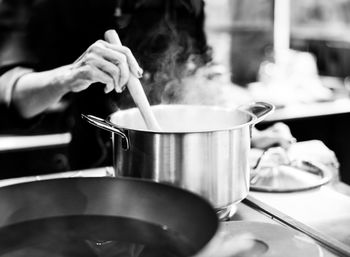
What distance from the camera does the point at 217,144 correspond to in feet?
2.89

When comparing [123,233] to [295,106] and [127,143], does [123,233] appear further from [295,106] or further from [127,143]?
[295,106]

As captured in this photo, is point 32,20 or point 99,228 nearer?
point 99,228

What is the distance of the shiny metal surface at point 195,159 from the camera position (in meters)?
0.87

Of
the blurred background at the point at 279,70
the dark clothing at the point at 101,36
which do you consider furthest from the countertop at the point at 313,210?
the blurred background at the point at 279,70

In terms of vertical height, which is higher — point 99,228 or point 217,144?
point 217,144

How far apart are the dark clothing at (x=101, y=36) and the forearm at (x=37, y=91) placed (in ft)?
0.55

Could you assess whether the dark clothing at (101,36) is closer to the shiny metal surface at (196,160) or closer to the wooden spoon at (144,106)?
the wooden spoon at (144,106)

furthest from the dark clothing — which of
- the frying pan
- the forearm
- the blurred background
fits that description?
the frying pan

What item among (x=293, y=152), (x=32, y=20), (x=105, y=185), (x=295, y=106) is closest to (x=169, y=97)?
(x=293, y=152)

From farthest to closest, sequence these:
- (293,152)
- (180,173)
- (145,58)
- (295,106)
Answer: (295,106), (145,58), (293,152), (180,173)

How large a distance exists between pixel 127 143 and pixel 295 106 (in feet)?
7.48

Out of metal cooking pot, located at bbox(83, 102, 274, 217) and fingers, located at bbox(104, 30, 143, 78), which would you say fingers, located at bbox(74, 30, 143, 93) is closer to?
fingers, located at bbox(104, 30, 143, 78)

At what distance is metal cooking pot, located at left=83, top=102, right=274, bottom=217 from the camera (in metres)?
0.87

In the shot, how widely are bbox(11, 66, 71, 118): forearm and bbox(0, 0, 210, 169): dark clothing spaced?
0.17 m
